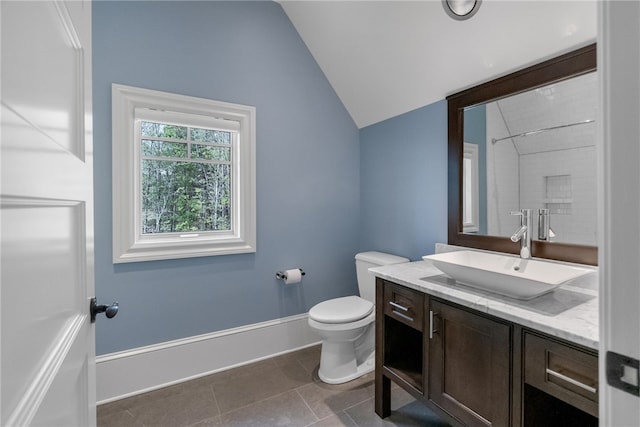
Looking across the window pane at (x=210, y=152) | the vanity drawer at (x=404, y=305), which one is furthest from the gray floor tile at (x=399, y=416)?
the window pane at (x=210, y=152)

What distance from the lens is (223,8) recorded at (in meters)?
2.17

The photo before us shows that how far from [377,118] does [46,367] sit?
253cm

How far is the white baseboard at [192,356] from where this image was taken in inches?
74.1

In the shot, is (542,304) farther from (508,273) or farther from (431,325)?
(431,325)

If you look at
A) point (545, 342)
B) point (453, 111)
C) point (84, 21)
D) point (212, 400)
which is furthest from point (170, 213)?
point (545, 342)

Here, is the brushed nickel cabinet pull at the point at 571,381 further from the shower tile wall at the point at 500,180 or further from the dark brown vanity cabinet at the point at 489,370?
the shower tile wall at the point at 500,180

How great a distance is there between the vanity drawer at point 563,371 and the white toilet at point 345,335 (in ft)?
3.48

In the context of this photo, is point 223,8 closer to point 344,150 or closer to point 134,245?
point 344,150

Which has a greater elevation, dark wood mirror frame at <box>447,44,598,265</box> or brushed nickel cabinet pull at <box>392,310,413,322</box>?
dark wood mirror frame at <box>447,44,598,265</box>

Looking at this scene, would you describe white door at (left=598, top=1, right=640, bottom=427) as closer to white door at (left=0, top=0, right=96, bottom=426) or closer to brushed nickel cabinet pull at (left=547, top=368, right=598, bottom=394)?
brushed nickel cabinet pull at (left=547, top=368, right=598, bottom=394)

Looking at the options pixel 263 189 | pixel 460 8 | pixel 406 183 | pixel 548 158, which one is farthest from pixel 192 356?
pixel 460 8

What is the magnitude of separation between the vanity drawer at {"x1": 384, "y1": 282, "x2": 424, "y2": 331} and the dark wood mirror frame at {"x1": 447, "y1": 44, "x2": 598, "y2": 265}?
66 centimetres

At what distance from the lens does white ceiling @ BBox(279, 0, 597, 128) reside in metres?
1.41

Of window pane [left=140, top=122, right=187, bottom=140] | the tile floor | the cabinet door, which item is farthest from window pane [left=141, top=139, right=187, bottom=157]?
the cabinet door
